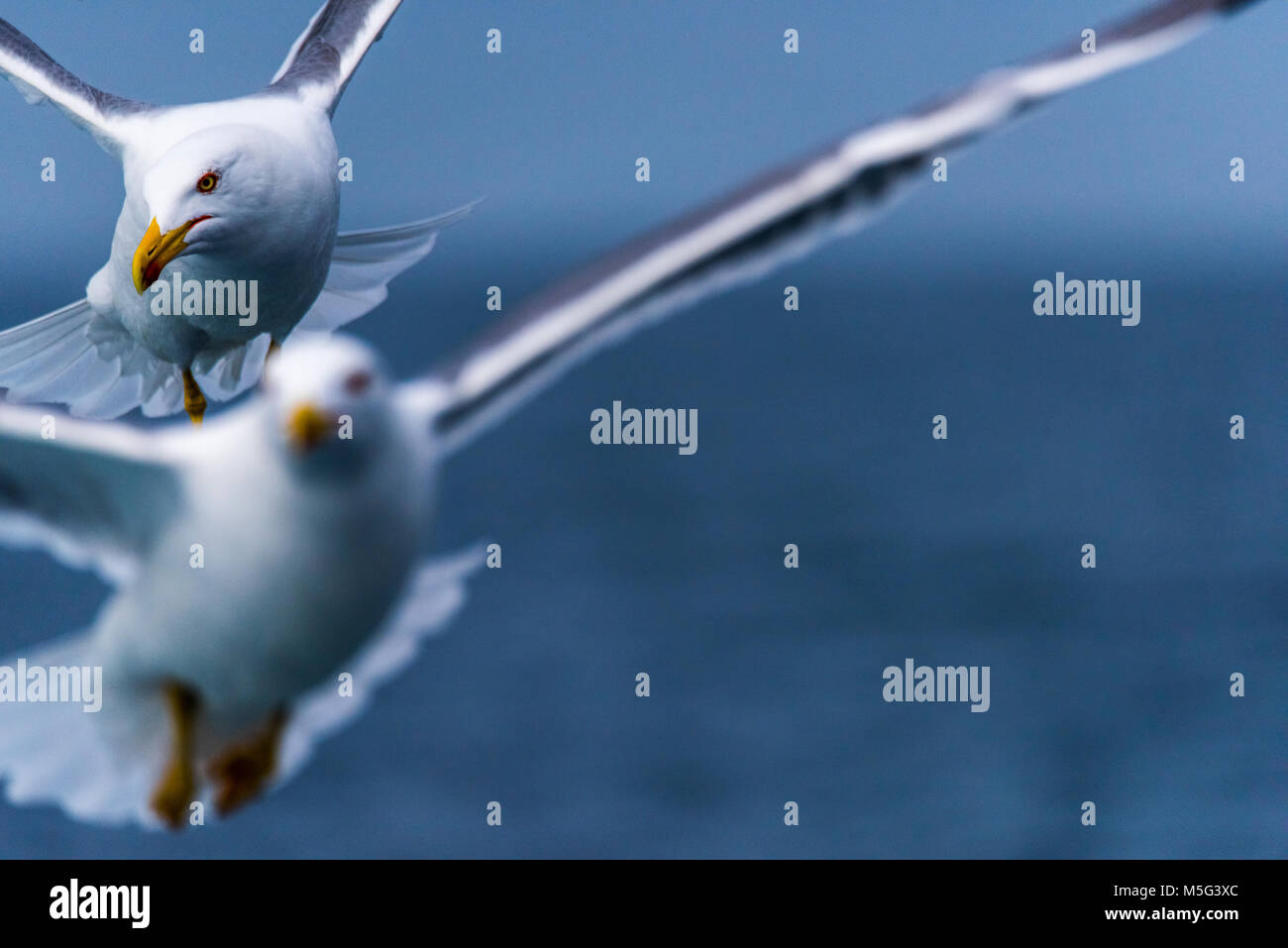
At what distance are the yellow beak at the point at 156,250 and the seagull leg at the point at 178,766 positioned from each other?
1.36 metres

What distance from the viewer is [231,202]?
4.29 metres

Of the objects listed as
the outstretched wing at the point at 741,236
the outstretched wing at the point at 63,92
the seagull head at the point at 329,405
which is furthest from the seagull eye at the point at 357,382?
the outstretched wing at the point at 63,92

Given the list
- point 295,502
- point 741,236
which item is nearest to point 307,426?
point 295,502

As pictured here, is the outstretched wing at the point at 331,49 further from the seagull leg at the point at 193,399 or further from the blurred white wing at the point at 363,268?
the seagull leg at the point at 193,399

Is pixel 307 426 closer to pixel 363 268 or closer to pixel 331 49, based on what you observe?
pixel 331 49

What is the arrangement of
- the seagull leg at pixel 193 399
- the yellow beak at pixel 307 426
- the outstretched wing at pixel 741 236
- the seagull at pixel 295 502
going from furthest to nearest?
1. the seagull leg at pixel 193 399
2. the outstretched wing at pixel 741 236
3. the seagull at pixel 295 502
4. the yellow beak at pixel 307 426

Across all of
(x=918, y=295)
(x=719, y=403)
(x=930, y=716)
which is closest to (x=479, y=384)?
(x=930, y=716)

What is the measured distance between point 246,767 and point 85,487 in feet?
2.21

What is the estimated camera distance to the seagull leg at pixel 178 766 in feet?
10.5

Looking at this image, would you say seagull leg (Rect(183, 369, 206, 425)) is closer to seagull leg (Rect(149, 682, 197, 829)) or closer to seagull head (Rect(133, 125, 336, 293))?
seagull head (Rect(133, 125, 336, 293))

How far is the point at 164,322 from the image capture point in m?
4.70

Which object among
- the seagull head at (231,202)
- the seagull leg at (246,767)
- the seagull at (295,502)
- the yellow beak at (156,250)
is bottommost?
the seagull leg at (246,767)

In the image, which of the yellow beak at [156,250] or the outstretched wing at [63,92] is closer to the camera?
the yellow beak at [156,250]

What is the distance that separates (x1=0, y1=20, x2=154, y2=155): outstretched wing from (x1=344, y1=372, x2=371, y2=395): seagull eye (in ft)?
8.86
